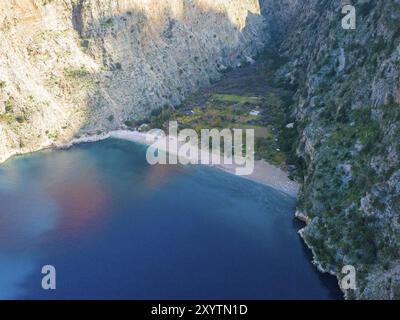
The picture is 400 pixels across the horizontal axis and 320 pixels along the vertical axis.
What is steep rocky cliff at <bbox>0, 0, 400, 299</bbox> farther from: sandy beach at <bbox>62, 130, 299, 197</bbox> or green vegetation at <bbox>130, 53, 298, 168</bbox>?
green vegetation at <bbox>130, 53, 298, 168</bbox>

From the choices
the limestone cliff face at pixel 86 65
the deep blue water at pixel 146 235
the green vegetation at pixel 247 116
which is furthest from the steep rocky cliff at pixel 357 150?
the limestone cliff face at pixel 86 65

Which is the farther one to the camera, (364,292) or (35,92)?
(35,92)

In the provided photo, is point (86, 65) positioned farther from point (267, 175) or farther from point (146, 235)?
point (146, 235)

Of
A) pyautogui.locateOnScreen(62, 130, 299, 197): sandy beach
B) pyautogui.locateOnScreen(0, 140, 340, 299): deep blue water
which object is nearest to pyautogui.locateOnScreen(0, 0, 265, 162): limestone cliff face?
pyautogui.locateOnScreen(62, 130, 299, 197): sandy beach

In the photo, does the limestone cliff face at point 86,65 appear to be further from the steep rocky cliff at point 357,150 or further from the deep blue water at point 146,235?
the steep rocky cliff at point 357,150

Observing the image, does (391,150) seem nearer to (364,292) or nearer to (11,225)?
(364,292)

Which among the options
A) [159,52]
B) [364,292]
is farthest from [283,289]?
[159,52]
